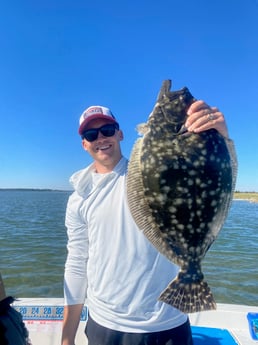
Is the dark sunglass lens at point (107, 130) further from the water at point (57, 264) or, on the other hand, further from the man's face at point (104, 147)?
the water at point (57, 264)

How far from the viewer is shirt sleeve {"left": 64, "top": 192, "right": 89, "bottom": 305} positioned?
2758mm

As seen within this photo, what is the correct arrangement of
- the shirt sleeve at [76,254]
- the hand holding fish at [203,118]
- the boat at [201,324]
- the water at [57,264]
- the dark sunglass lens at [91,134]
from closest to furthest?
the hand holding fish at [203,118] < the dark sunglass lens at [91,134] < the shirt sleeve at [76,254] < the boat at [201,324] < the water at [57,264]

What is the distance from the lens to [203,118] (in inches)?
69.4

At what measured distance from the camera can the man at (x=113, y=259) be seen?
238 centimetres

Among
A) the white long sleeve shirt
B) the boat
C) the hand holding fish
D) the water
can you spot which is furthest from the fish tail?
the water

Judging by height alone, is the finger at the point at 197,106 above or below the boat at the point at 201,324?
above

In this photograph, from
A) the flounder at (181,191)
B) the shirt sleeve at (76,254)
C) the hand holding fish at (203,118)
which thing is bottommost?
the shirt sleeve at (76,254)

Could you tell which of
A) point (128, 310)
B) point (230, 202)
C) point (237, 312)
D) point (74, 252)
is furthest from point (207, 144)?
point (237, 312)

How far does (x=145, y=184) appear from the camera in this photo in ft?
6.13

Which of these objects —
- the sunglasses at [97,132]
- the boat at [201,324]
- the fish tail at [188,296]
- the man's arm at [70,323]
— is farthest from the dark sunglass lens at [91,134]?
the boat at [201,324]

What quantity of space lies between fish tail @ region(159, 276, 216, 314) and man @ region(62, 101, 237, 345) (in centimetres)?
53

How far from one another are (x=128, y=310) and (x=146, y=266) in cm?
34

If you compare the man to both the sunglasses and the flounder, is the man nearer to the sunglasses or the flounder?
the sunglasses

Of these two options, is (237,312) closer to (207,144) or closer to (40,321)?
(40,321)
